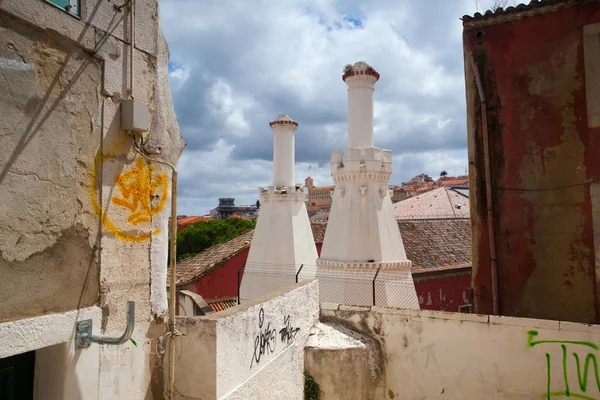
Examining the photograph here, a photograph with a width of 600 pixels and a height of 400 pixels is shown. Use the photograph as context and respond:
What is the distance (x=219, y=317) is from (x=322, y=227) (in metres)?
18.6

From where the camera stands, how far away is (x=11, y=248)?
2824 mm

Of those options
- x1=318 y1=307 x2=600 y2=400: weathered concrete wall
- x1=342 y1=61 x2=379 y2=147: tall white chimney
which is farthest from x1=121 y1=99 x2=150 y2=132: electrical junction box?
x1=342 y1=61 x2=379 y2=147: tall white chimney

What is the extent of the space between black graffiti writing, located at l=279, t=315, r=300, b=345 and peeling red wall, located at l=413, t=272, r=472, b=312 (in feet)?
40.9

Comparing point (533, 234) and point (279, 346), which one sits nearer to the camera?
point (279, 346)

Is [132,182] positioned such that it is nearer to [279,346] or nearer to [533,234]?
[279,346]

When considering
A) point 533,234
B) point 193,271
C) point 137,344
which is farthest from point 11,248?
point 193,271

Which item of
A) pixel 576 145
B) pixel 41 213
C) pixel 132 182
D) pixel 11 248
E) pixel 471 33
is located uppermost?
pixel 471 33

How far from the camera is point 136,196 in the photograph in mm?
3807

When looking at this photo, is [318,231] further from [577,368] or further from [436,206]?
[577,368]

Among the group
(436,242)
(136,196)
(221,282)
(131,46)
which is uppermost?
(131,46)

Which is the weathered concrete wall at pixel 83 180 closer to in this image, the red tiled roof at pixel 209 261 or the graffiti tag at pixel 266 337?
the graffiti tag at pixel 266 337

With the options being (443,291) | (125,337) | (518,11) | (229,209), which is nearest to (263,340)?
(125,337)

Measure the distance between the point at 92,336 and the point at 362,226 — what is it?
1158 centimetres

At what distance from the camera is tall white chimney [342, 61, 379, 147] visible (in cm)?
1494
